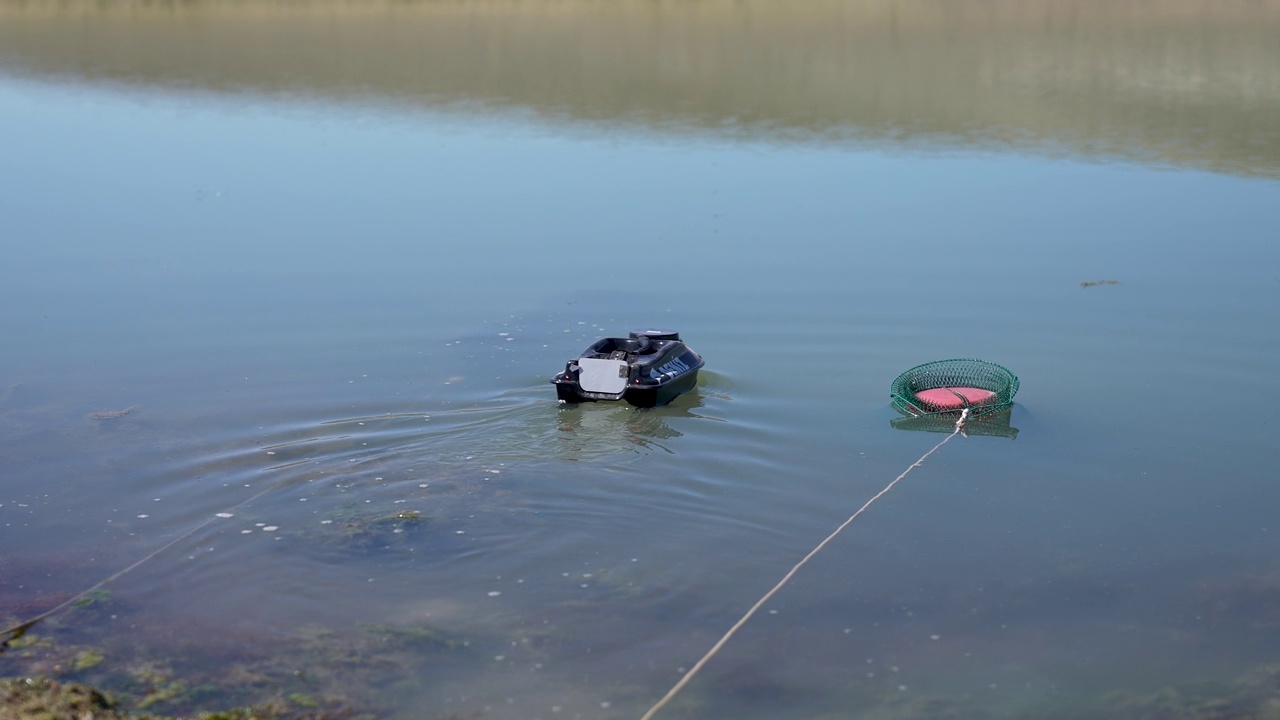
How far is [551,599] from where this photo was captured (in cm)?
1038

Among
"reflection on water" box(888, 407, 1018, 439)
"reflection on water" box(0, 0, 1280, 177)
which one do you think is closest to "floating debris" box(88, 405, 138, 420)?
"reflection on water" box(888, 407, 1018, 439)

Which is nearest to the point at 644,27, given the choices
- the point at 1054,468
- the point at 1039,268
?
the point at 1039,268

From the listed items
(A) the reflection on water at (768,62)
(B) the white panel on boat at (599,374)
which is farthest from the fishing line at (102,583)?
(A) the reflection on water at (768,62)

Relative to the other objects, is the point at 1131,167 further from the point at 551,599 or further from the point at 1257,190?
the point at 551,599

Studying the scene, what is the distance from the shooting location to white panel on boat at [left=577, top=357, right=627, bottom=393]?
1470 centimetres

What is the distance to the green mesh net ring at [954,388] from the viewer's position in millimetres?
14578

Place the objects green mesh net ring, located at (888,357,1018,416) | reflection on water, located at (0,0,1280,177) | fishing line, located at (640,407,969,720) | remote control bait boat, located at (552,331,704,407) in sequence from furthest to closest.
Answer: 1. reflection on water, located at (0,0,1280,177)
2. remote control bait boat, located at (552,331,704,407)
3. green mesh net ring, located at (888,357,1018,416)
4. fishing line, located at (640,407,969,720)

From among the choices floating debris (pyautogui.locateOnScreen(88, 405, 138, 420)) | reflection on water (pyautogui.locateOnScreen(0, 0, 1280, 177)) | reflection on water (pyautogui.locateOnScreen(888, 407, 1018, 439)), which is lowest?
reflection on water (pyautogui.locateOnScreen(888, 407, 1018, 439))

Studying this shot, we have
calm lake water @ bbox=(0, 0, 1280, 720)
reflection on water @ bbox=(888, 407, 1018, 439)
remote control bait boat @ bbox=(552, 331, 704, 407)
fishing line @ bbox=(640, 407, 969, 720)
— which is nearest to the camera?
fishing line @ bbox=(640, 407, 969, 720)

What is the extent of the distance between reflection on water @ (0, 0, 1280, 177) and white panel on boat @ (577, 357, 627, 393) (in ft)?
58.2

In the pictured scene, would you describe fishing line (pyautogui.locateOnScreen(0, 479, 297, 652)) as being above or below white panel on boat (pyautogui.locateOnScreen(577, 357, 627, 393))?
below

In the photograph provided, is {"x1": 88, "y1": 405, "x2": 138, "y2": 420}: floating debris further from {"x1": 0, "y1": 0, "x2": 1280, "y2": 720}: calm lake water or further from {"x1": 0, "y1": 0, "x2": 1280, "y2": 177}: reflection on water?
{"x1": 0, "y1": 0, "x2": 1280, "y2": 177}: reflection on water

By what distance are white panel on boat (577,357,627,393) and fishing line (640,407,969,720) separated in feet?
10.8

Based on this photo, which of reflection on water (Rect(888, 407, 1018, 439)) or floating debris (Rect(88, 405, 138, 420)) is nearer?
reflection on water (Rect(888, 407, 1018, 439))
